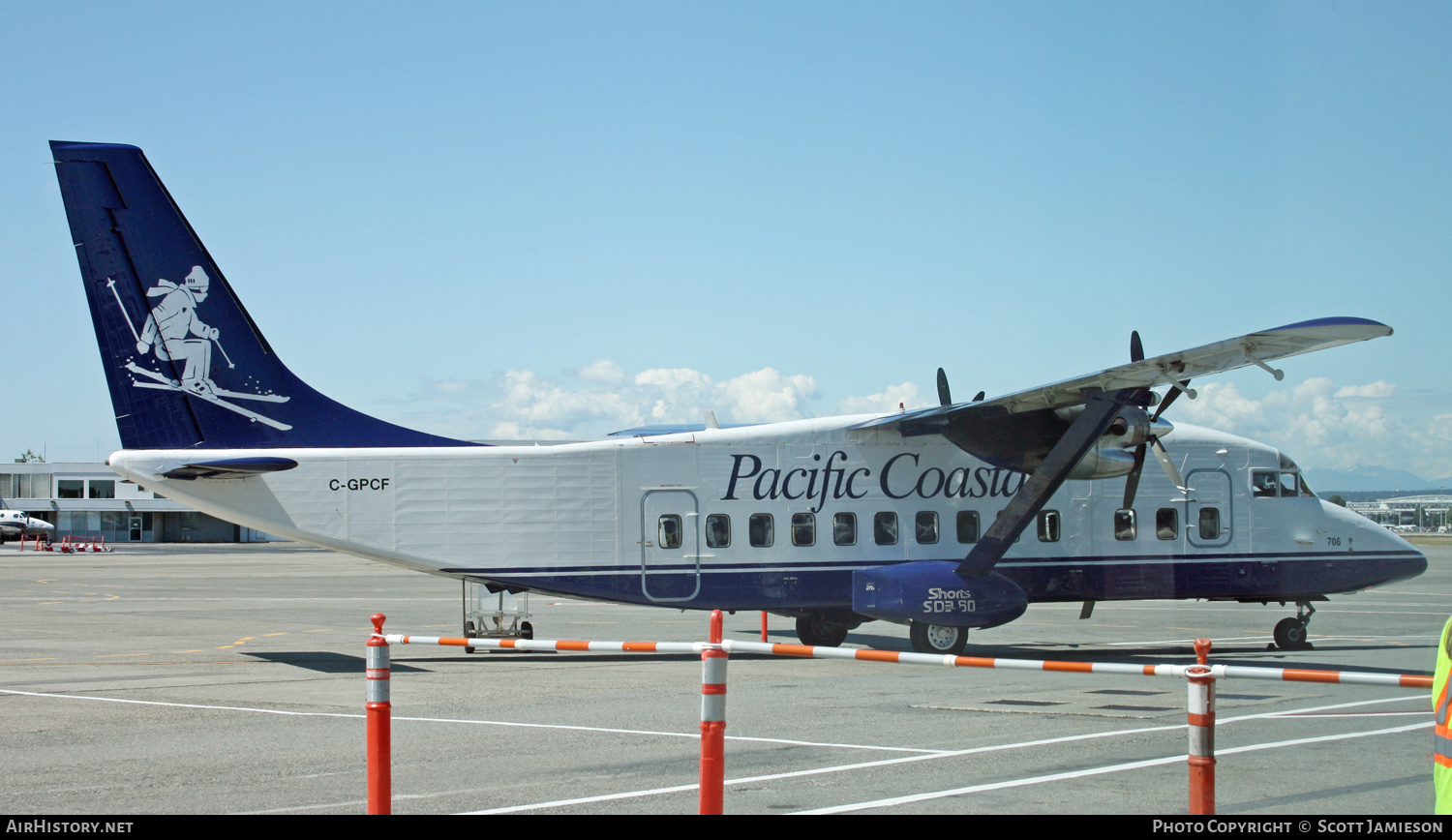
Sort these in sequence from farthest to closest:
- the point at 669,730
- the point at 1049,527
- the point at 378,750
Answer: the point at 1049,527
the point at 669,730
the point at 378,750

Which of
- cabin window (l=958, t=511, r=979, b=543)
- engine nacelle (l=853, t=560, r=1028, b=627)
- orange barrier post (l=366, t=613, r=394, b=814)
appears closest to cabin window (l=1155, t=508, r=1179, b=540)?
engine nacelle (l=853, t=560, r=1028, b=627)

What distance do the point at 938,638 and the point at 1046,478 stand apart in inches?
117

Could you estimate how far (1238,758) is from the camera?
29.0 ft

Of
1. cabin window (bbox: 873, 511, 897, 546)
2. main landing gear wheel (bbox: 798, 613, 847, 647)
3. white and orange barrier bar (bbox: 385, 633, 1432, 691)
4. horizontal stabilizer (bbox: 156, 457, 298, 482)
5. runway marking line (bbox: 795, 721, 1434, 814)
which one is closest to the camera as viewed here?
white and orange barrier bar (bbox: 385, 633, 1432, 691)

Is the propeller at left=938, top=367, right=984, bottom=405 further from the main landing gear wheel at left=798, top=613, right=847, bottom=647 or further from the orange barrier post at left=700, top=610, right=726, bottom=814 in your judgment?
the orange barrier post at left=700, top=610, right=726, bottom=814

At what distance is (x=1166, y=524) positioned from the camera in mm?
19828

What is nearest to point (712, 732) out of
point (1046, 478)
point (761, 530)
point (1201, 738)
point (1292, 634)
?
point (1201, 738)

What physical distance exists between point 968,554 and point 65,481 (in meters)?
107

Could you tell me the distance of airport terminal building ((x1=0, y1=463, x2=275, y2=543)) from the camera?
335 ft

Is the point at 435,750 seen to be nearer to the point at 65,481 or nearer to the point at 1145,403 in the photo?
the point at 1145,403
